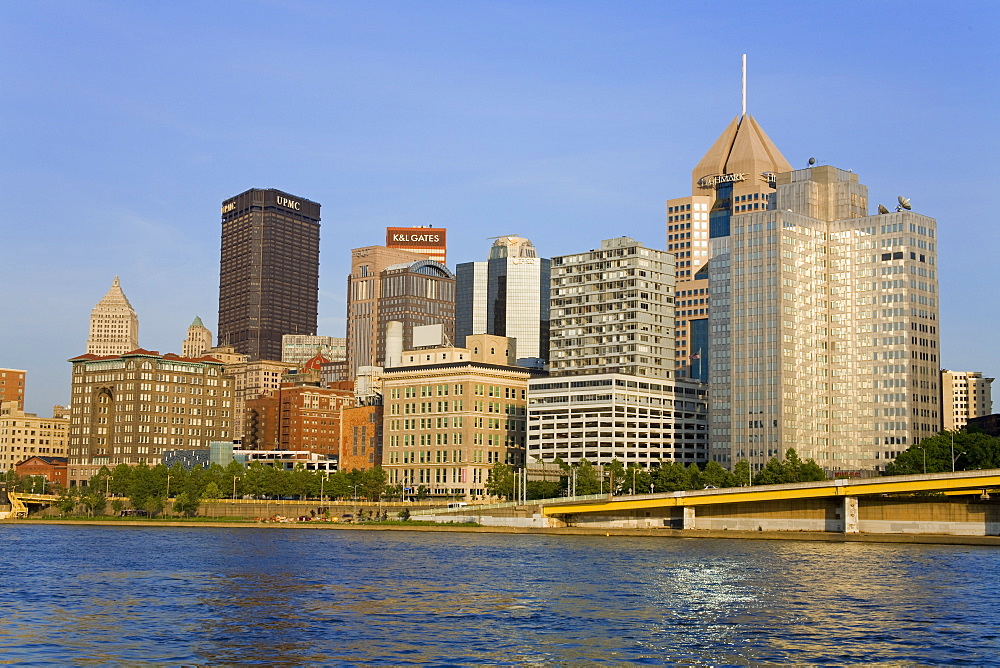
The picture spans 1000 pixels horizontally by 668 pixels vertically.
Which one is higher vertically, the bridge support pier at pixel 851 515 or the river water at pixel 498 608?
the bridge support pier at pixel 851 515

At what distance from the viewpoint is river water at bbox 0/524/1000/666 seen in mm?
71250

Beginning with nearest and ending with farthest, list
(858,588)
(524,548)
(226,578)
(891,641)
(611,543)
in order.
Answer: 1. (891,641)
2. (858,588)
3. (226,578)
4. (524,548)
5. (611,543)

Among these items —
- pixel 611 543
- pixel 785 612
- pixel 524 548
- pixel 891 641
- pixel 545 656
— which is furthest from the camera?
pixel 611 543

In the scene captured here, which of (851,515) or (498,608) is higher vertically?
(851,515)

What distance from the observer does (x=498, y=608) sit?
302 feet

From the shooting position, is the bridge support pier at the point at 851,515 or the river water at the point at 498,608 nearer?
the river water at the point at 498,608

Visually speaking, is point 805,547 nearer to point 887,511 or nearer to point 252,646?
point 887,511

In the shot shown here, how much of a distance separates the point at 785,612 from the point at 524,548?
273 feet

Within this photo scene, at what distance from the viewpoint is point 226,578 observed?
4616 inches

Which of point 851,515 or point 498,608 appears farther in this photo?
point 851,515

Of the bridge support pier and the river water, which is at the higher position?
the bridge support pier

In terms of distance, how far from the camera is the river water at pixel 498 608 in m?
71.2

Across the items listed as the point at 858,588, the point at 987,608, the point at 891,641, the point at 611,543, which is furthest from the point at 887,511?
the point at 891,641

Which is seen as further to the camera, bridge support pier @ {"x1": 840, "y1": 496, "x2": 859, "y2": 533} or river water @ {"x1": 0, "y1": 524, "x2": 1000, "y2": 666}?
bridge support pier @ {"x1": 840, "y1": 496, "x2": 859, "y2": 533}
